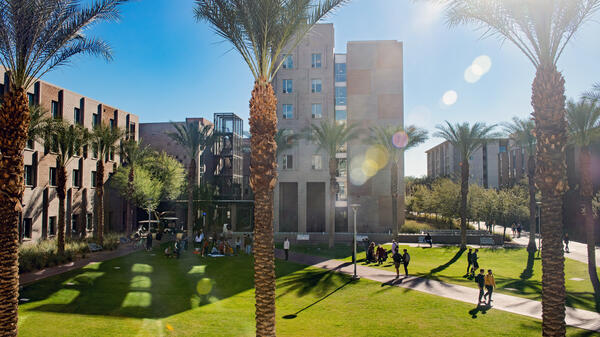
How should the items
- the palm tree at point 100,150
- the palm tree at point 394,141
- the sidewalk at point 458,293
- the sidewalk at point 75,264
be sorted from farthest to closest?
the palm tree at point 394,141 < the palm tree at point 100,150 < the sidewalk at point 75,264 < the sidewalk at point 458,293

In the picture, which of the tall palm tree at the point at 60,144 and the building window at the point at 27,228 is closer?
the tall palm tree at the point at 60,144

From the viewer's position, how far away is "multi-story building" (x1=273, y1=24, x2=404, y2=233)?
147ft

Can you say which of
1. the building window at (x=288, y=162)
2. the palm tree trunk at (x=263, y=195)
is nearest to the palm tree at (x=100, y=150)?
the building window at (x=288, y=162)

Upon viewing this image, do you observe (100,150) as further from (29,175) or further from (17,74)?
(17,74)

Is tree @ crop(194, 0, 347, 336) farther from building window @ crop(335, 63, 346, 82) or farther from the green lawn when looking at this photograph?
building window @ crop(335, 63, 346, 82)

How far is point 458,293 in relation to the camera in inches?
695

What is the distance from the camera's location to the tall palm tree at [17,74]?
30.1 ft

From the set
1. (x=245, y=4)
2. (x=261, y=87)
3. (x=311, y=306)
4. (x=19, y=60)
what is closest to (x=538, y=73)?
(x=261, y=87)

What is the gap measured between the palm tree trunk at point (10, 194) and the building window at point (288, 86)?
36.8 m

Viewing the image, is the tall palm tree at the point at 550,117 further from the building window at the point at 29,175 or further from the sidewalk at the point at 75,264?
the building window at the point at 29,175

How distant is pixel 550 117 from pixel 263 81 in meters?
7.04

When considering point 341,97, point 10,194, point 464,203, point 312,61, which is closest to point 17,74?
point 10,194

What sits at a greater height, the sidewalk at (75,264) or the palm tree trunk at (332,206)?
the palm tree trunk at (332,206)

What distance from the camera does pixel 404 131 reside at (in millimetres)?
36531
